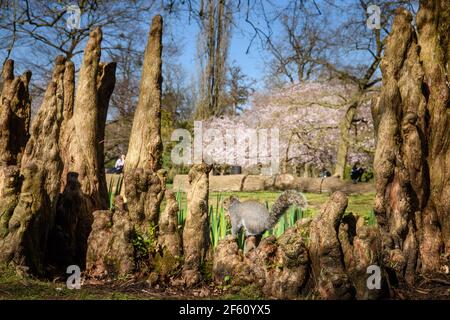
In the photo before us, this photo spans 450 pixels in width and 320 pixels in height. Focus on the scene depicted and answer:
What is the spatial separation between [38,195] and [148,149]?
1254 millimetres

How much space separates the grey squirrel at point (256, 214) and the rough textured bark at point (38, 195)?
173 centimetres

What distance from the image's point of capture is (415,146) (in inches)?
187

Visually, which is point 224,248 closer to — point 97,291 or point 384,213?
point 97,291

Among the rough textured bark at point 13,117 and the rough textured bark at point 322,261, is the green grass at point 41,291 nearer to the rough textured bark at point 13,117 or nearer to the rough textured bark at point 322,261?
the rough textured bark at point 322,261

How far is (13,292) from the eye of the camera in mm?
4004

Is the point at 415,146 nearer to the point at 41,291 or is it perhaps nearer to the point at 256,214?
the point at 256,214

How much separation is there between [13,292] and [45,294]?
257mm

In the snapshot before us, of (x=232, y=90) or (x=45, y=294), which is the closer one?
(x=45, y=294)

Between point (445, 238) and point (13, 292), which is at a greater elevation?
point (445, 238)

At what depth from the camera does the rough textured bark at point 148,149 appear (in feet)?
15.8

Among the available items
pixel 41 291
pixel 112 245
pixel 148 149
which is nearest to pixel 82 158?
pixel 148 149

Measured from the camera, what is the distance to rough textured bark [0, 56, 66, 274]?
457 centimetres
